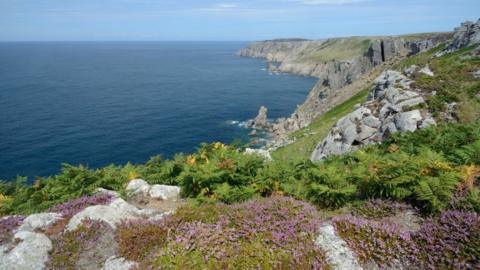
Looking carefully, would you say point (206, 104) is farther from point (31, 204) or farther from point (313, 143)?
point (31, 204)

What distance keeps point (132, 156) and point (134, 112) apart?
3172 centimetres

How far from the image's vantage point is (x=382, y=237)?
713cm

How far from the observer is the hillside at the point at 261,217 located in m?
6.80

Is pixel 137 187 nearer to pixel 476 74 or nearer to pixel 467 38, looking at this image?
pixel 476 74

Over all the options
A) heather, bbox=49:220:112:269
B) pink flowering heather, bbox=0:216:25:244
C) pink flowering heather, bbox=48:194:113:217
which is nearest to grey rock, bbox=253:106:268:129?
pink flowering heather, bbox=48:194:113:217

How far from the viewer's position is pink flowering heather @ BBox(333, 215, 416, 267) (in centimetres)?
675

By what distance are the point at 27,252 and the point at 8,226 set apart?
182 centimetres

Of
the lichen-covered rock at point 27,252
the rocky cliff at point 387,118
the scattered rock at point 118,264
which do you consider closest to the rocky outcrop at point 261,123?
the rocky cliff at point 387,118

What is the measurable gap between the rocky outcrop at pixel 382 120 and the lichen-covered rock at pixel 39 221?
15.1 meters

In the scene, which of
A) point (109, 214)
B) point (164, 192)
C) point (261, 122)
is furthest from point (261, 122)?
point (109, 214)

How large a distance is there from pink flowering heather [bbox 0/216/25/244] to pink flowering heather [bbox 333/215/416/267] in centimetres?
827

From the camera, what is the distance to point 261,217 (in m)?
8.00

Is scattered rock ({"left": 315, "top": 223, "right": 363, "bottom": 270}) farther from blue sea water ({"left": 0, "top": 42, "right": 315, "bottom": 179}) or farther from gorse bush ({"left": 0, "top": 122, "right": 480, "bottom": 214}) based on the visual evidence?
blue sea water ({"left": 0, "top": 42, "right": 315, "bottom": 179})

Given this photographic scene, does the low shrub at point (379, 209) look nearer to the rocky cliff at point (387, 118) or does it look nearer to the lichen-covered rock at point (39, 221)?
the lichen-covered rock at point (39, 221)
